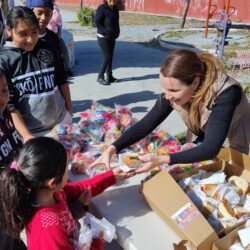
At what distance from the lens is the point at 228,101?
6.18 ft

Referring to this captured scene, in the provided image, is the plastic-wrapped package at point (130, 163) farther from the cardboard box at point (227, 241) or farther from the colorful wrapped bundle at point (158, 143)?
the cardboard box at point (227, 241)

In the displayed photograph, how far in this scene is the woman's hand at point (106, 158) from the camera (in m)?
1.98

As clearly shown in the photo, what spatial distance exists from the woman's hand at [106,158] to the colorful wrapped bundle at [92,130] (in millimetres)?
246

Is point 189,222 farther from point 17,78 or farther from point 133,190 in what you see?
point 17,78

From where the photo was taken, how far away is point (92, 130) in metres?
2.31

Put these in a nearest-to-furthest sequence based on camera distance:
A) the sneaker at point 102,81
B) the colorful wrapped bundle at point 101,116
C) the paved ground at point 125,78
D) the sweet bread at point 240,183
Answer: the sweet bread at point 240,183, the colorful wrapped bundle at point 101,116, the paved ground at point 125,78, the sneaker at point 102,81

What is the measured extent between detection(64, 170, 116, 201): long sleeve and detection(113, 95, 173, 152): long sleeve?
31 centimetres

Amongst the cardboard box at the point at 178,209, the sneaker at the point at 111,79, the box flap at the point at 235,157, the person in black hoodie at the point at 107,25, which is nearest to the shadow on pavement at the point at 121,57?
the sneaker at the point at 111,79

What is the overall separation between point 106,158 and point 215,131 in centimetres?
58

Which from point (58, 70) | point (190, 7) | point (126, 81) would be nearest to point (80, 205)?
point (58, 70)

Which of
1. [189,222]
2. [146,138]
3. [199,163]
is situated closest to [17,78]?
[146,138]

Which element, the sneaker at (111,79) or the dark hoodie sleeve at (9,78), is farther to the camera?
the sneaker at (111,79)

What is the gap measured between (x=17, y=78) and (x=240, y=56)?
20.6ft

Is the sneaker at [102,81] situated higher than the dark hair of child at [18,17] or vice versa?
the dark hair of child at [18,17]
